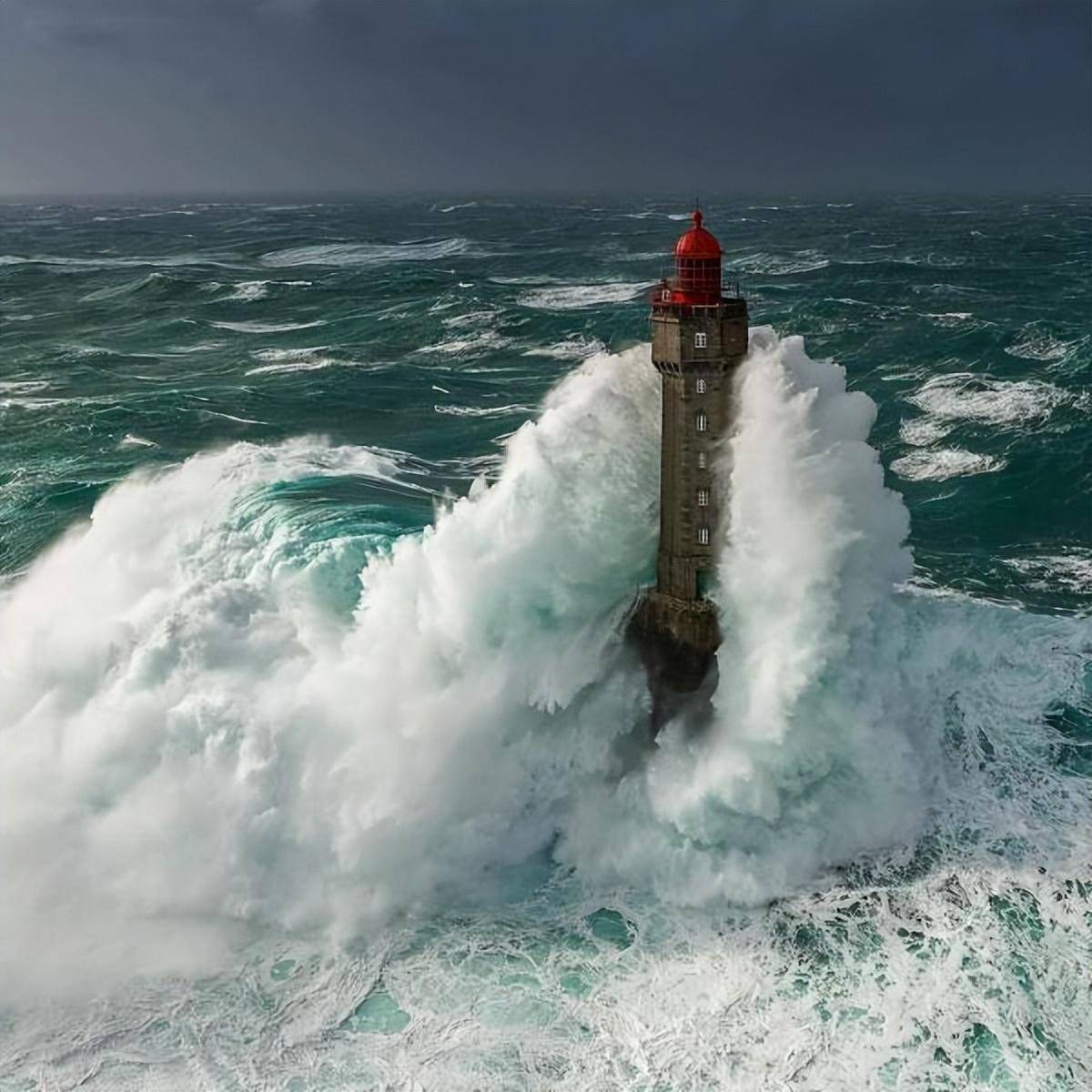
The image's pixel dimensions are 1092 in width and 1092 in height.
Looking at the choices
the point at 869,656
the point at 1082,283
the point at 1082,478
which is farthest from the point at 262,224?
the point at 869,656

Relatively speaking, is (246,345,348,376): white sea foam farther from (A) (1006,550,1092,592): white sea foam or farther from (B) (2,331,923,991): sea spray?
(A) (1006,550,1092,592): white sea foam

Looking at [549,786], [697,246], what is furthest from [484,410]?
[697,246]

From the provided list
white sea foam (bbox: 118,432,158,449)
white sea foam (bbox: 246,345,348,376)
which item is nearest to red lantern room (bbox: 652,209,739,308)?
white sea foam (bbox: 118,432,158,449)

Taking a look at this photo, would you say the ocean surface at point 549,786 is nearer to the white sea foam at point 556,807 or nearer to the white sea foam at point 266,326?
the white sea foam at point 556,807

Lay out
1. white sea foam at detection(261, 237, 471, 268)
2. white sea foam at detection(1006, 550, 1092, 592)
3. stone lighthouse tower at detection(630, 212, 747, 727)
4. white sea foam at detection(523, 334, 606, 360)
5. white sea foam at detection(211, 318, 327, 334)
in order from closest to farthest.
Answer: stone lighthouse tower at detection(630, 212, 747, 727) < white sea foam at detection(1006, 550, 1092, 592) < white sea foam at detection(523, 334, 606, 360) < white sea foam at detection(211, 318, 327, 334) < white sea foam at detection(261, 237, 471, 268)

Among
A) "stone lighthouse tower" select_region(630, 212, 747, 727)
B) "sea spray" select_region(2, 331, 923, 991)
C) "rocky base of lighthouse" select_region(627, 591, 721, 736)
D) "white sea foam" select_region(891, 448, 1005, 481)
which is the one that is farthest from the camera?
"white sea foam" select_region(891, 448, 1005, 481)
